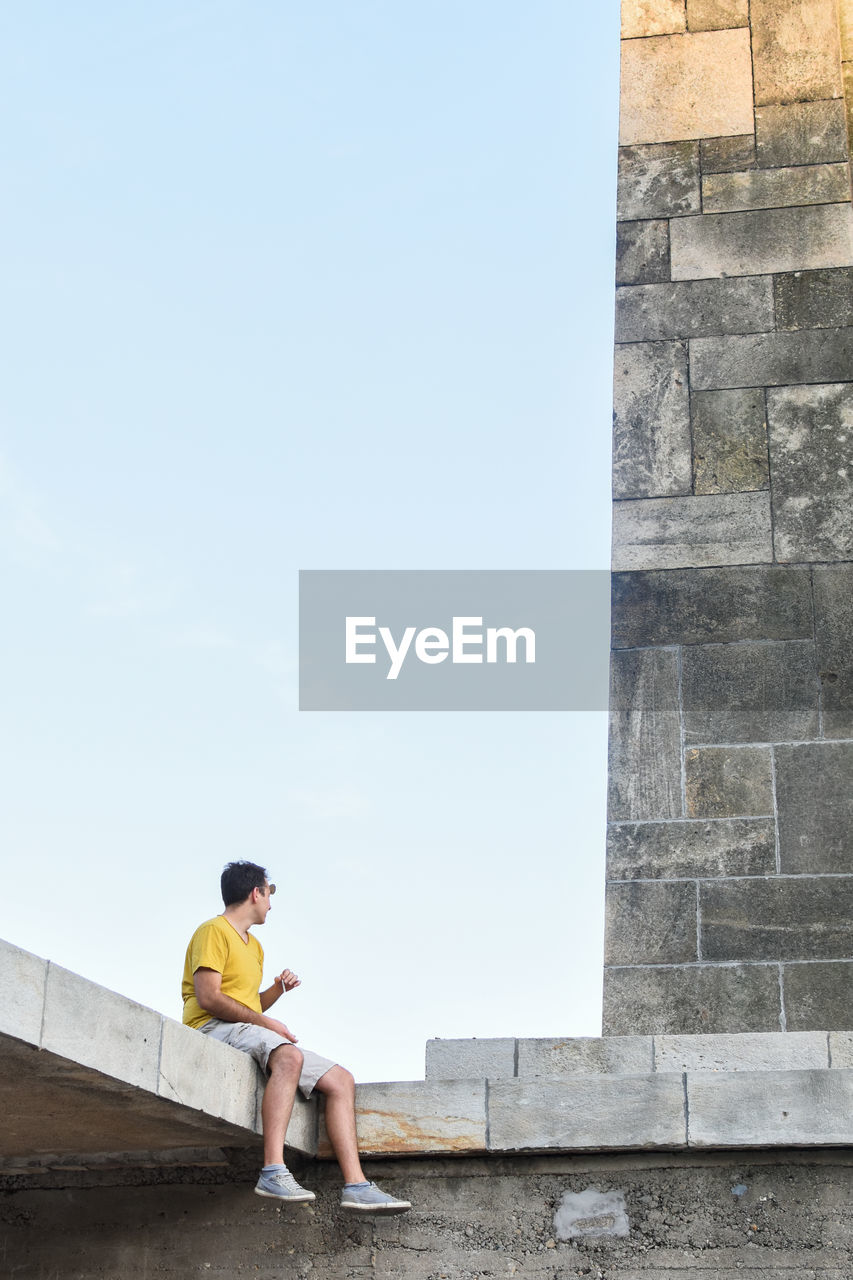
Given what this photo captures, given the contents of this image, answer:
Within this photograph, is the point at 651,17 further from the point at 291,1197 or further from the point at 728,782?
the point at 291,1197

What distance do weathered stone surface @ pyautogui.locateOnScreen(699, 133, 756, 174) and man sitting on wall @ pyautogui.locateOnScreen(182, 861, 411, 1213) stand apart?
4861 millimetres

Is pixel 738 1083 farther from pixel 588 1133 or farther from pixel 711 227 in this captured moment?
pixel 711 227

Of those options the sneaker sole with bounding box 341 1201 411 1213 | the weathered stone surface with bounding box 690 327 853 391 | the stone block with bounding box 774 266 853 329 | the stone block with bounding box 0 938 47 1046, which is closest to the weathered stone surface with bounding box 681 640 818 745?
the weathered stone surface with bounding box 690 327 853 391

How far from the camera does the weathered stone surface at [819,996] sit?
6879 millimetres

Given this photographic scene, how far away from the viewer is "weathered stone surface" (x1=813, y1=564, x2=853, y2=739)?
745cm

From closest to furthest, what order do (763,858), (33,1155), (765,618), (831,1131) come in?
(831,1131)
(33,1155)
(763,858)
(765,618)

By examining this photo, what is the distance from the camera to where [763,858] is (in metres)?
7.22

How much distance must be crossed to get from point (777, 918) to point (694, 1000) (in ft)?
1.75

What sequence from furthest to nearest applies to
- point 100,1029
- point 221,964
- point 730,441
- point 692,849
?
point 730,441 → point 692,849 → point 221,964 → point 100,1029

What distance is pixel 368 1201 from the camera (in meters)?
5.66

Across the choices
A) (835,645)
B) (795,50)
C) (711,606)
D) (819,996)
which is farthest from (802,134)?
(819,996)

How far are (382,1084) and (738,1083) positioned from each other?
1.35m

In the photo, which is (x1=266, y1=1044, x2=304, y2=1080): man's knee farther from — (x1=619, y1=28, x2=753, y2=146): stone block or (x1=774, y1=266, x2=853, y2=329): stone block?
(x1=619, y1=28, x2=753, y2=146): stone block

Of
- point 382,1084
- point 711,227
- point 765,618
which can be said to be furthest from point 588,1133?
point 711,227
